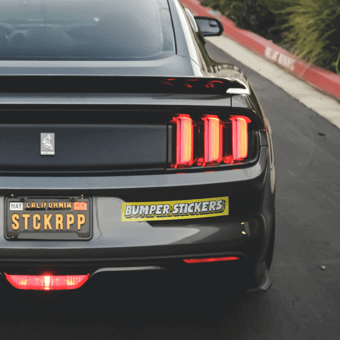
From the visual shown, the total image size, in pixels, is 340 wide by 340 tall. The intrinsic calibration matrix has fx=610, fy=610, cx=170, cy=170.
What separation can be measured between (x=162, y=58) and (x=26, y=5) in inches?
41.5

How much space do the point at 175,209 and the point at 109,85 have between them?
60cm

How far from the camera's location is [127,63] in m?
2.99

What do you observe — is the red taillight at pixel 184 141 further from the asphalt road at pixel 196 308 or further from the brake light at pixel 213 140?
the asphalt road at pixel 196 308

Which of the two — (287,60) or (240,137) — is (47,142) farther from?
(287,60)

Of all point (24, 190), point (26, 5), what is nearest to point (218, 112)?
point (24, 190)

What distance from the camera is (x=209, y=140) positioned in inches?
106

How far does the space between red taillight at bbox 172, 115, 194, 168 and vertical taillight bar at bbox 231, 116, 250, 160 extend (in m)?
0.20

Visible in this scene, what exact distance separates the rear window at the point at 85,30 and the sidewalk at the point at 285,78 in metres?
4.63

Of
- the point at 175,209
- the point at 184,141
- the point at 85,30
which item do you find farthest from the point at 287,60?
the point at 175,209

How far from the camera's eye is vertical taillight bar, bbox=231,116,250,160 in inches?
107

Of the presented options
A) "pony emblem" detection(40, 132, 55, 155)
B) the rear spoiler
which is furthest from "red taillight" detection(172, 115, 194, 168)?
"pony emblem" detection(40, 132, 55, 155)

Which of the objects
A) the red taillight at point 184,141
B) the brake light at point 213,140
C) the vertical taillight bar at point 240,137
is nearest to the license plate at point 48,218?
the red taillight at point 184,141

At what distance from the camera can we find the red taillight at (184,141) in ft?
8.65

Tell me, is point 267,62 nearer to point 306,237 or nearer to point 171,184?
point 306,237
